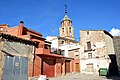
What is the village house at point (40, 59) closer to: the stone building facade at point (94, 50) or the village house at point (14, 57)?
the village house at point (14, 57)

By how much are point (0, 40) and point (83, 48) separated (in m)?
18.9

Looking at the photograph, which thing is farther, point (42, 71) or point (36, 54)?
point (42, 71)

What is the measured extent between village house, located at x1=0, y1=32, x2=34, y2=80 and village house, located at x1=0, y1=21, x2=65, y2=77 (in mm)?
1189

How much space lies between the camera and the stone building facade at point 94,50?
27359mm

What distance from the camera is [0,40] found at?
49.6 feet

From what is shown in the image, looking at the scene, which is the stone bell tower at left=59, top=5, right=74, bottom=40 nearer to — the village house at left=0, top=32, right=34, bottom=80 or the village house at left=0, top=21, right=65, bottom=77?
the village house at left=0, top=21, right=65, bottom=77

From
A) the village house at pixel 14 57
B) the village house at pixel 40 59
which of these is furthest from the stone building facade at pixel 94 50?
the village house at pixel 14 57

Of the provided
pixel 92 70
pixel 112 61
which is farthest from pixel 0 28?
pixel 112 61

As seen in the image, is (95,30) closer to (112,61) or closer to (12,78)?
(112,61)

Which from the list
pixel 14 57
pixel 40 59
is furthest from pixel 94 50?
pixel 14 57

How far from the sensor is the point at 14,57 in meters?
16.1

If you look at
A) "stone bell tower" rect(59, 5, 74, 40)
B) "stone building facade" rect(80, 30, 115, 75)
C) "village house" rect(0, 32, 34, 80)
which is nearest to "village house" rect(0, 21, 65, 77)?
"village house" rect(0, 32, 34, 80)

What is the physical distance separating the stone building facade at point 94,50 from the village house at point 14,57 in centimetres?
1409

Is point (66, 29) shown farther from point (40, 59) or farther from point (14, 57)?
point (14, 57)
